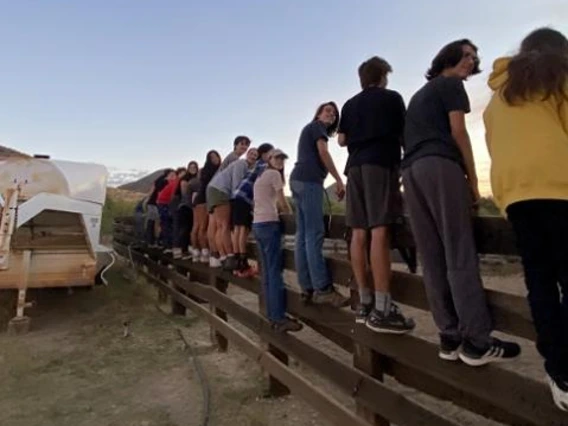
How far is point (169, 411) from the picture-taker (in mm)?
4840

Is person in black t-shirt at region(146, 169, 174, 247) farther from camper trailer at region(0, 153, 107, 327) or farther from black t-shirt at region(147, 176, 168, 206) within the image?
camper trailer at region(0, 153, 107, 327)

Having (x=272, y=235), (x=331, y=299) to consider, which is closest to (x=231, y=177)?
(x=272, y=235)

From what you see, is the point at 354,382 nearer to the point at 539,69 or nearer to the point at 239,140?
the point at 539,69

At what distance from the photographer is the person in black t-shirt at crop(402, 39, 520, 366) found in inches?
100

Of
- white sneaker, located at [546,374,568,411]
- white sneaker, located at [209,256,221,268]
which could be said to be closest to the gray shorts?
white sneaker, located at [546,374,568,411]

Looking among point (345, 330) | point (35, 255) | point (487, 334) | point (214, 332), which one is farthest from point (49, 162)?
point (487, 334)

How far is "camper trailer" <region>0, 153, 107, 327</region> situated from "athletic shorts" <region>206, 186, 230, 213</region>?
9.90ft

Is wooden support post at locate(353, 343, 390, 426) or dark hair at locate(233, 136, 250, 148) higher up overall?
dark hair at locate(233, 136, 250, 148)

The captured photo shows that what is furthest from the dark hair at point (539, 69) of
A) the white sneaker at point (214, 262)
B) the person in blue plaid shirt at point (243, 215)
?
the white sneaker at point (214, 262)

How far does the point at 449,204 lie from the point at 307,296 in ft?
6.45

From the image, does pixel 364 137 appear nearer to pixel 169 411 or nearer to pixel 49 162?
pixel 169 411

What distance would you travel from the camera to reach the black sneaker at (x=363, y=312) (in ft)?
11.4

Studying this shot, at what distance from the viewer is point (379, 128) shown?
3.31 metres

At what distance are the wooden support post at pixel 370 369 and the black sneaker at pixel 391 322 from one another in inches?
13.2
